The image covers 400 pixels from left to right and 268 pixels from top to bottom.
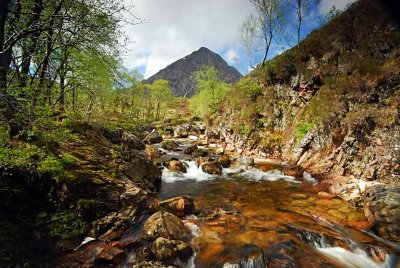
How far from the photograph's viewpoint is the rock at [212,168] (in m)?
16.4

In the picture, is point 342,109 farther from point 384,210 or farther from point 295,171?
point 384,210

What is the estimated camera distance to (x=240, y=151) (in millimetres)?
23547

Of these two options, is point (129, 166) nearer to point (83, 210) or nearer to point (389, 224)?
point (83, 210)

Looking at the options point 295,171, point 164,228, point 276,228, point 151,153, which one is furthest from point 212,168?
point 164,228

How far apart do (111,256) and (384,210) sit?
996cm

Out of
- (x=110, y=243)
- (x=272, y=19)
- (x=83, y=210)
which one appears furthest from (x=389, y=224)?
(x=272, y=19)

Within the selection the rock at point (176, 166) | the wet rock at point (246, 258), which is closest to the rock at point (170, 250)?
the wet rock at point (246, 258)

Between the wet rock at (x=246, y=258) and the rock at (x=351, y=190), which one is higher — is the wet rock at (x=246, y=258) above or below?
below

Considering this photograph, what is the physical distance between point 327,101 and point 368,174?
6.49m

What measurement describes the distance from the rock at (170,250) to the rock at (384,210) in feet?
23.0

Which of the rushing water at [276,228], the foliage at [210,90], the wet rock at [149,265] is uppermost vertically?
the foliage at [210,90]

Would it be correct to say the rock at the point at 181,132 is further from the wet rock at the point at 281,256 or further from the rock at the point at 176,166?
the wet rock at the point at 281,256

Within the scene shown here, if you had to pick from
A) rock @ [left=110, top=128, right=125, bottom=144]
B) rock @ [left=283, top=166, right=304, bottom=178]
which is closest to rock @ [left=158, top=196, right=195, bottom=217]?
rock @ [left=283, top=166, right=304, bottom=178]

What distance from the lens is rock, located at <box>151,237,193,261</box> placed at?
6.64 meters
